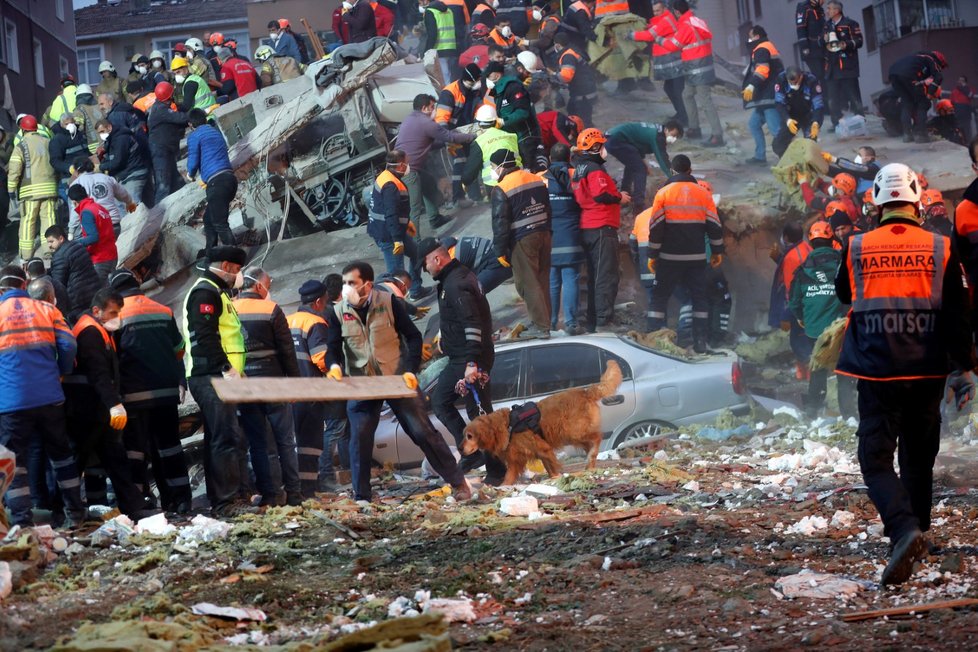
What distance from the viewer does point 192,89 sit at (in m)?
Answer: 16.4

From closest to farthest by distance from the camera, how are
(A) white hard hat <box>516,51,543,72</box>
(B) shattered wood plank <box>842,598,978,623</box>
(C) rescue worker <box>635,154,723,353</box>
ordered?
(B) shattered wood plank <box>842,598,978,623</box>, (C) rescue worker <box>635,154,723,353</box>, (A) white hard hat <box>516,51,543,72</box>

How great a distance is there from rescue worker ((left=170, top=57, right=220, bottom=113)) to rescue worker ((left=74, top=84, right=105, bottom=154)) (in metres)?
1.10

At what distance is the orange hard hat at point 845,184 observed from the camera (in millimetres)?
13688

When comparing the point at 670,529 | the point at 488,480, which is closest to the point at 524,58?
the point at 488,480

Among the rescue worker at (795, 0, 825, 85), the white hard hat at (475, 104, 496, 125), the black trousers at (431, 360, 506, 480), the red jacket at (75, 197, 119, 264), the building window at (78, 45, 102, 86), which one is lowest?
the black trousers at (431, 360, 506, 480)

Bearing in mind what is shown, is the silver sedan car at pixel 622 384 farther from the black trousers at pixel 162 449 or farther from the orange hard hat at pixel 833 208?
the orange hard hat at pixel 833 208

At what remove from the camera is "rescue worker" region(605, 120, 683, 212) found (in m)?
13.9

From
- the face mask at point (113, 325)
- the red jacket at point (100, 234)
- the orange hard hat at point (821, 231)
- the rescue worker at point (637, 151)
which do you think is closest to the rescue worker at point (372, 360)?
the face mask at point (113, 325)

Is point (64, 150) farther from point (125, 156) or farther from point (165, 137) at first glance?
point (165, 137)

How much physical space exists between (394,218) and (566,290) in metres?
1.96

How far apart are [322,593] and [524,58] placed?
1088 cm

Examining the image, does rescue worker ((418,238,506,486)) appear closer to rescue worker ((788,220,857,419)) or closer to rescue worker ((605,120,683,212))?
rescue worker ((788,220,857,419))

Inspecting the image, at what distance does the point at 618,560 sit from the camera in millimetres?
5977

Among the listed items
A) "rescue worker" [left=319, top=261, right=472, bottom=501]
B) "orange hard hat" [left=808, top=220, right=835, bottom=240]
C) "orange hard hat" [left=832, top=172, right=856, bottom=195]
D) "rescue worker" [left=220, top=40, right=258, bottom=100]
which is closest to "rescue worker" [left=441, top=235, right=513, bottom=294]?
"orange hard hat" [left=808, top=220, right=835, bottom=240]
